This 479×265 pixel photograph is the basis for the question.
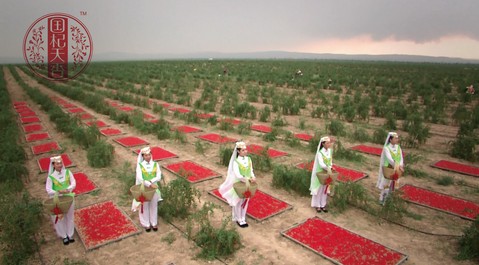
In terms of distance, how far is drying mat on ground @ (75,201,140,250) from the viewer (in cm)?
508

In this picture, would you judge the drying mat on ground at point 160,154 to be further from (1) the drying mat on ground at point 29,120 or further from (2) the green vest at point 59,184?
(1) the drying mat on ground at point 29,120

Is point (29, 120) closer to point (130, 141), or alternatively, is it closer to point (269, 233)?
point (130, 141)

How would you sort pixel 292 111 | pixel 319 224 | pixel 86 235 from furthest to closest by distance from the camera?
1. pixel 292 111
2. pixel 319 224
3. pixel 86 235

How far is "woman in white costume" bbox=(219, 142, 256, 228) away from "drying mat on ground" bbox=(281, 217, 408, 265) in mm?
816

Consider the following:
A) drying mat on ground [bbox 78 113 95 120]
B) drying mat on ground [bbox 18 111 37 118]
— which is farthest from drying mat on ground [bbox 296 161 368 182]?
drying mat on ground [bbox 18 111 37 118]

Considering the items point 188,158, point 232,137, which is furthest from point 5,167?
point 232,137

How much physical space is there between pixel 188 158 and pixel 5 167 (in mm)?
4403

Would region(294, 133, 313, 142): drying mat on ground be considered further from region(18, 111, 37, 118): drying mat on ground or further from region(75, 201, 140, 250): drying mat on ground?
region(18, 111, 37, 118): drying mat on ground

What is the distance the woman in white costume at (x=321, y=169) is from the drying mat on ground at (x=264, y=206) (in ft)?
1.87

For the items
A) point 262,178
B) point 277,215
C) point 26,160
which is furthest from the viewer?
point 26,160

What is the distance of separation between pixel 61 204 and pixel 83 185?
281cm

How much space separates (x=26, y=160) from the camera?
904 centimetres

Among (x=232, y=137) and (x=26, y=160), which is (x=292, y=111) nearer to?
(x=232, y=137)

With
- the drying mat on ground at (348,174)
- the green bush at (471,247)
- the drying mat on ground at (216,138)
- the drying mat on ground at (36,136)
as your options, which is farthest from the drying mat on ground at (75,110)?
the green bush at (471,247)
